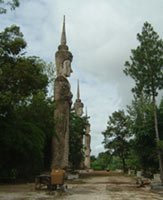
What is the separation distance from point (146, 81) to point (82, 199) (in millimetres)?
8244

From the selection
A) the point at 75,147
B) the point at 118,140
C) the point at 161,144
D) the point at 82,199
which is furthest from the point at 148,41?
the point at 118,140

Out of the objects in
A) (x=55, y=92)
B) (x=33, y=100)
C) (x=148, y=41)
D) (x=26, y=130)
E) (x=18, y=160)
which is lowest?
(x=18, y=160)

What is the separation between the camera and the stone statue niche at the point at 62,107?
16.9m

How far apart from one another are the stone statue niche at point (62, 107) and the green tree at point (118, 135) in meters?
14.9

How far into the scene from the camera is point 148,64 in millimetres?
13586

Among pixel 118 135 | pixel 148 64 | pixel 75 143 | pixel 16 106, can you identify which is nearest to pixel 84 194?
pixel 16 106

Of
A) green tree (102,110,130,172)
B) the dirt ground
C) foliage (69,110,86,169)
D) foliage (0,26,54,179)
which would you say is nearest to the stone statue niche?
foliage (69,110,86,169)

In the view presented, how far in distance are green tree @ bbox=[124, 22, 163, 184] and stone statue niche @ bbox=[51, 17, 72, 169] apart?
247 inches

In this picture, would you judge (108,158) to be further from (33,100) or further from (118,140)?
(33,100)

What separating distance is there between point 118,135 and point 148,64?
20259 millimetres

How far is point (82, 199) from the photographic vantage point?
7824 mm

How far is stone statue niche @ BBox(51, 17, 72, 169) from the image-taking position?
16938 mm

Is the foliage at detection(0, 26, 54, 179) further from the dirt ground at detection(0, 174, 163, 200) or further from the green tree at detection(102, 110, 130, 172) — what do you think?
the green tree at detection(102, 110, 130, 172)

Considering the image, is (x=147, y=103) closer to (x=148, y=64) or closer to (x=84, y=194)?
(x=148, y=64)
